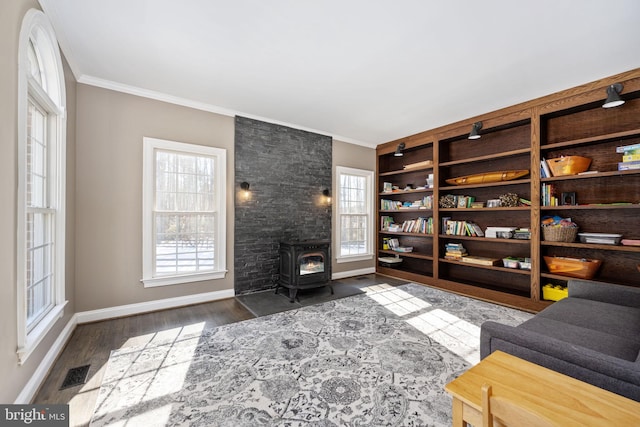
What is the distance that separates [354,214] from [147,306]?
151 inches

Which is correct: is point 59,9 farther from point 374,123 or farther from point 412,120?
point 412,120

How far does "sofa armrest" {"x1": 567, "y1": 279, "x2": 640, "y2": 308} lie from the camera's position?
7.81ft

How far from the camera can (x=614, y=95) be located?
9.26ft

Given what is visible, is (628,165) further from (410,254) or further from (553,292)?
→ (410,254)

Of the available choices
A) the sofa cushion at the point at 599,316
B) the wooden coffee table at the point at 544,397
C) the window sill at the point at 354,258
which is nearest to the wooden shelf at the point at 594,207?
the sofa cushion at the point at 599,316

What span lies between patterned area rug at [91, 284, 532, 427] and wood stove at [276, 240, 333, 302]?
67 cm

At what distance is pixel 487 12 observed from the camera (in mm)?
2094

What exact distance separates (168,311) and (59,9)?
126 inches

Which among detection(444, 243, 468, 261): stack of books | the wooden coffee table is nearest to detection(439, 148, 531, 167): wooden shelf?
detection(444, 243, 468, 261): stack of books

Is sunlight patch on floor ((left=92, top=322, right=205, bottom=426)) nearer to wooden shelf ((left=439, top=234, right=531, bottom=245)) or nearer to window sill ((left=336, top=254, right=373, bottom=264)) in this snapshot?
window sill ((left=336, top=254, right=373, bottom=264))

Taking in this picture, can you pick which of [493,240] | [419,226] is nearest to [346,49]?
[493,240]

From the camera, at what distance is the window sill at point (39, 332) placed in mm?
1702

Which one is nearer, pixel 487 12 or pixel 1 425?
pixel 1 425

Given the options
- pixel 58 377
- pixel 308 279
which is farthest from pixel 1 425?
pixel 308 279
